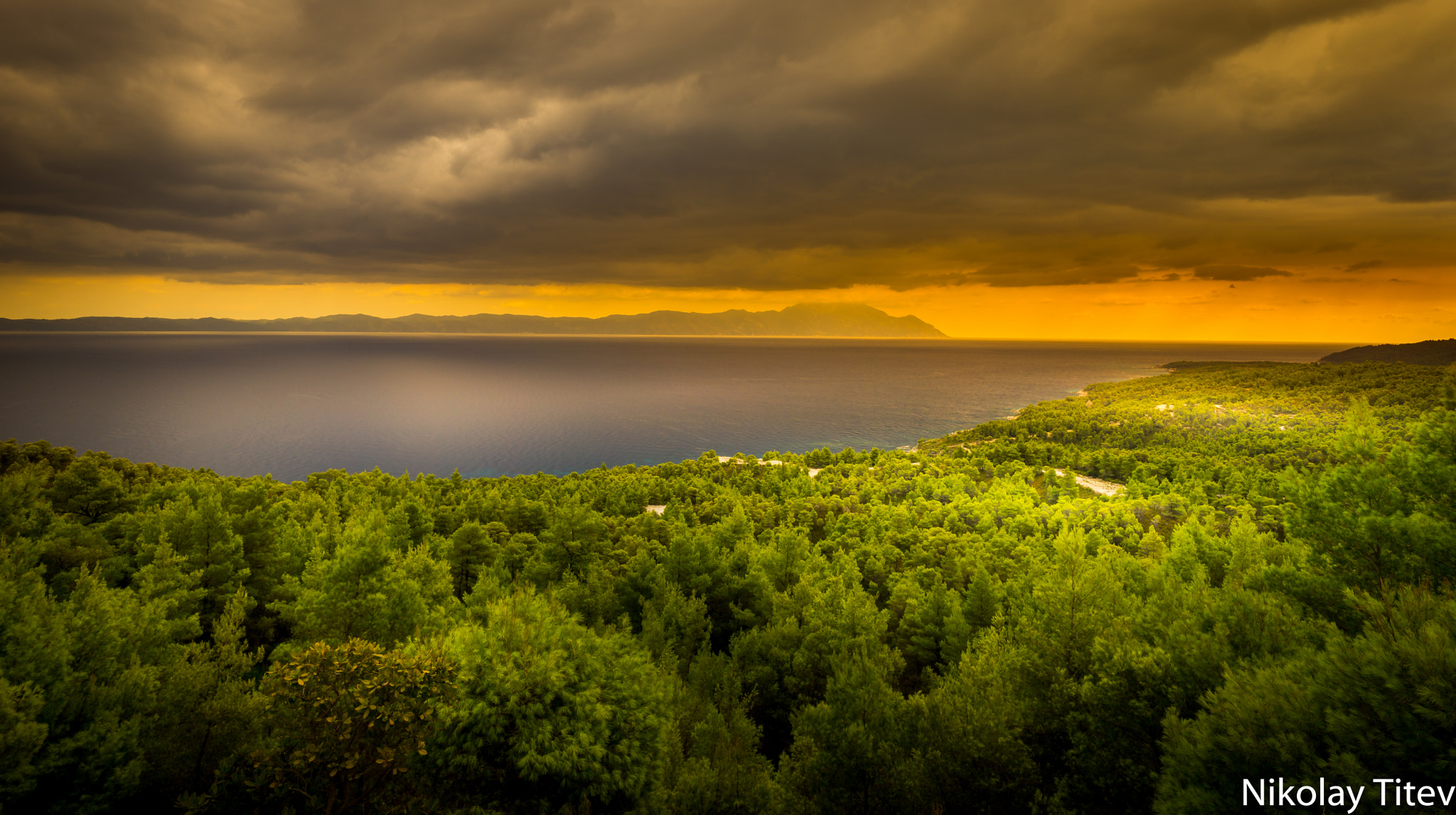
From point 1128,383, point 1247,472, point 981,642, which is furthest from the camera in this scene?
point 1128,383

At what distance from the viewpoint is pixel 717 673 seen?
2458 centimetres

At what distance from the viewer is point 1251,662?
14.8m

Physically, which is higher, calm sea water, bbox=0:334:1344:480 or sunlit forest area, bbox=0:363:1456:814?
sunlit forest area, bbox=0:363:1456:814

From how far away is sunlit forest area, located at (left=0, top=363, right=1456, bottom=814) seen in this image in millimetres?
12867

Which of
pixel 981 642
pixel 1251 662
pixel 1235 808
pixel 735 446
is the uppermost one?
pixel 1251 662

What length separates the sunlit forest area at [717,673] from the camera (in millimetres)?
12867

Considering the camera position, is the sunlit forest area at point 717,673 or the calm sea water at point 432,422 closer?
the sunlit forest area at point 717,673

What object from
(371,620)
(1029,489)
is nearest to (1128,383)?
(1029,489)

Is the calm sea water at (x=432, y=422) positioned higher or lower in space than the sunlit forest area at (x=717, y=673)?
lower

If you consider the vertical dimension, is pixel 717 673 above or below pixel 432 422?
above

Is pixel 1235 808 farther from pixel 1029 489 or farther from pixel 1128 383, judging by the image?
pixel 1128 383

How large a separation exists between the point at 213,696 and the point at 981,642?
2633 centimetres

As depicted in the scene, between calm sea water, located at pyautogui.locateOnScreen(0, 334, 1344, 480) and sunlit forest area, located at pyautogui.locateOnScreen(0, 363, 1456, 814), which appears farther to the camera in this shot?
calm sea water, located at pyautogui.locateOnScreen(0, 334, 1344, 480)

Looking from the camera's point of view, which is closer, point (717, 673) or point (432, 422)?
point (717, 673)
